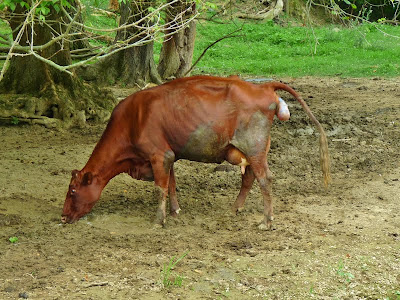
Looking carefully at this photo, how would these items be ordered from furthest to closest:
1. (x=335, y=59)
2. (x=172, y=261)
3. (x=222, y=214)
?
1. (x=335, y=59)
2. (x=222, y=214)
3. (x=172, y=261)

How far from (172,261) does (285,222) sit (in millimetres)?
1551

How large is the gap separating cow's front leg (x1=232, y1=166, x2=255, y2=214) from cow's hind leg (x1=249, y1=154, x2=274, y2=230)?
0.36 meters

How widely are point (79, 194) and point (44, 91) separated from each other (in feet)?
13.1

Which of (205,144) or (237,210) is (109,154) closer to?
(205,144)

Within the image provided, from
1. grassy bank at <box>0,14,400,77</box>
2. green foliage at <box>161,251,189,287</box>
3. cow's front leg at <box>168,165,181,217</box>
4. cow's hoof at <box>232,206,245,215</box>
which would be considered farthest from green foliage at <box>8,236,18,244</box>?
grassy bank at <box>0,14,400,77</box>

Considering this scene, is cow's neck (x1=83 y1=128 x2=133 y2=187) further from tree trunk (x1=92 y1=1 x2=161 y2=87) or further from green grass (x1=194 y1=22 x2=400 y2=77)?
green grass (x1=194 y1=22 x2=400 y2=77)

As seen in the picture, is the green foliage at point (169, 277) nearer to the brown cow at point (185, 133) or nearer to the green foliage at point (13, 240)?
the brown cow at point (185, 133)

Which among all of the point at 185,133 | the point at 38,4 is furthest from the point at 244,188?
the point at 38,4

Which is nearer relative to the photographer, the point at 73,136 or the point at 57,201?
the point at 57,201

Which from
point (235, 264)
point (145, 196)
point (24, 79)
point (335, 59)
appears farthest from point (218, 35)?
point (235, 264)

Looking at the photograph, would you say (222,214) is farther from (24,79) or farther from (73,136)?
(24,79)

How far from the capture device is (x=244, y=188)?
22.3 ft

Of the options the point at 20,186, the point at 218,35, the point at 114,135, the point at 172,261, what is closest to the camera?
the point at 172,261

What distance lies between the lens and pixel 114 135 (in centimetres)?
643
